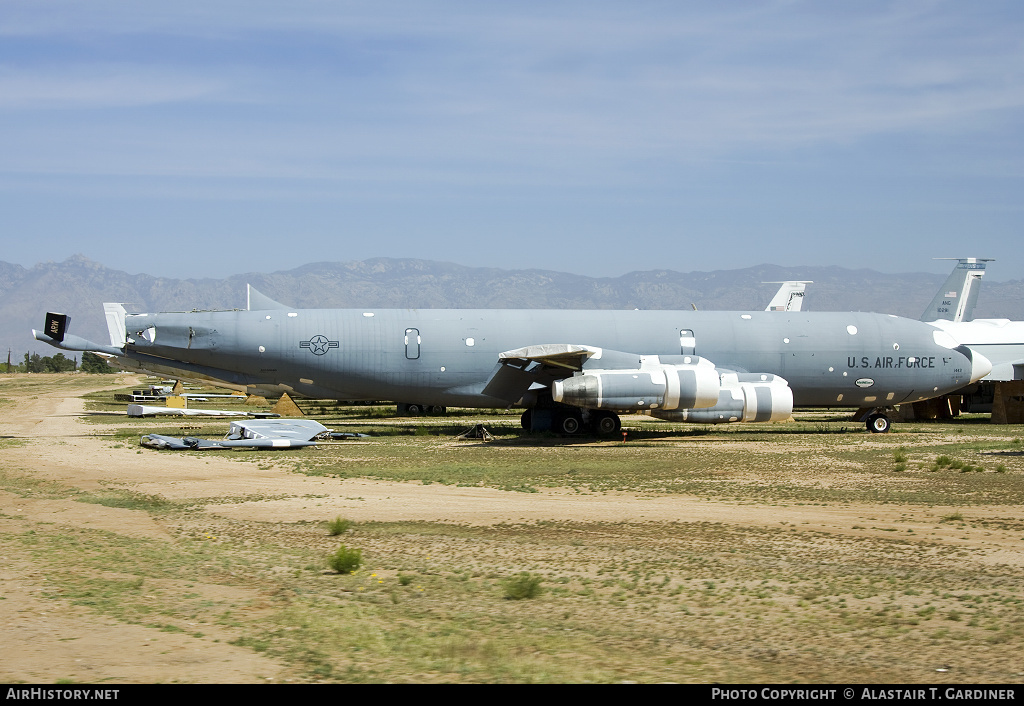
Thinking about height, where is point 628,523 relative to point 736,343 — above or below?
below

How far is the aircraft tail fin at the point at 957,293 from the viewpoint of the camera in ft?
162

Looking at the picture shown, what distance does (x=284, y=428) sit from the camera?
2436 centimetres

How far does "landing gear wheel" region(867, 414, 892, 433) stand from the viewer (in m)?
28.4

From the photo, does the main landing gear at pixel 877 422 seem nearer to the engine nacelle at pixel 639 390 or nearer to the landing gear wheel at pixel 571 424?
the engine nacelle at pixel 639 390

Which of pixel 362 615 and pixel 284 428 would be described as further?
pixel 284 428

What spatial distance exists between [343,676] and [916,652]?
398cm

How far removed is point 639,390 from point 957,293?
3319cm

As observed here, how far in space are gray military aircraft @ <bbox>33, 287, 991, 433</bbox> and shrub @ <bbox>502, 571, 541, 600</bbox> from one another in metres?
15.2

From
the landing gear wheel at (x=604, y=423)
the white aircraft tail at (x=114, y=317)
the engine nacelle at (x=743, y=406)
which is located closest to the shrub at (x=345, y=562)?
the engine nacelle at (x=743, y=406)

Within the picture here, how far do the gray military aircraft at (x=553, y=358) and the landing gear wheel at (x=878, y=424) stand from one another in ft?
2.38

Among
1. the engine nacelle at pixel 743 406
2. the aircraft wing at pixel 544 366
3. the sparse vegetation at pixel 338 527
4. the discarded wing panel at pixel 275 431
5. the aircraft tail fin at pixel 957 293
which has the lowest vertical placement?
the sparse vegetation at pixel 338 527

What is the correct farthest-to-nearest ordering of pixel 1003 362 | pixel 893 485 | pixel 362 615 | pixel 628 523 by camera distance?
pixel 1003 362
pixel 893 485
pixel 628 523
pixel 362 615
